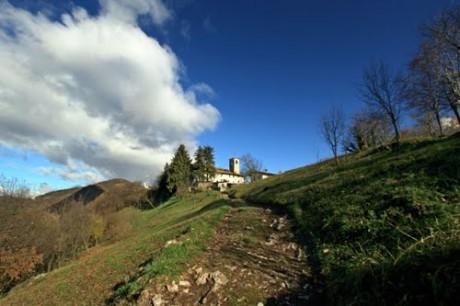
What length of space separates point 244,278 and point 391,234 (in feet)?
12.2

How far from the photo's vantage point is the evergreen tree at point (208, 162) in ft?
226

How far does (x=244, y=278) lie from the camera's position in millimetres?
6629

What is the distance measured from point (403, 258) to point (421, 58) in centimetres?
2907

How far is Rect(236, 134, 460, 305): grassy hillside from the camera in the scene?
121 inches

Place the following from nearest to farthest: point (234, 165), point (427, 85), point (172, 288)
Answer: point (172, 288) → point (427, 85) → point (234, 165)

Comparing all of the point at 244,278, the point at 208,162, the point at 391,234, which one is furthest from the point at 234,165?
the point at 391,234

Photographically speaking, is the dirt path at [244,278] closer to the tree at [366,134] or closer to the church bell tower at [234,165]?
the tree at [366,134]

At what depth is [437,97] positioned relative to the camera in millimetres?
26266

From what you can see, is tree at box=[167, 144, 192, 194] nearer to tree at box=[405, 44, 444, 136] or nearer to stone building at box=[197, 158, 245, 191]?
stone building at box=[197, 158, 245, 191]

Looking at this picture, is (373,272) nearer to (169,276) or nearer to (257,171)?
(169,276)

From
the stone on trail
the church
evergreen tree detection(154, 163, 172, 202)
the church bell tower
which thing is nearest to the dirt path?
the stone on trail

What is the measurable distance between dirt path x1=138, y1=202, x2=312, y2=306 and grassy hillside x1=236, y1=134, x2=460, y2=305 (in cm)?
63

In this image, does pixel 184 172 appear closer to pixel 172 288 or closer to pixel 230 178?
pixel 230 178

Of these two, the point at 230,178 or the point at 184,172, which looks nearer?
the point at 184,172
